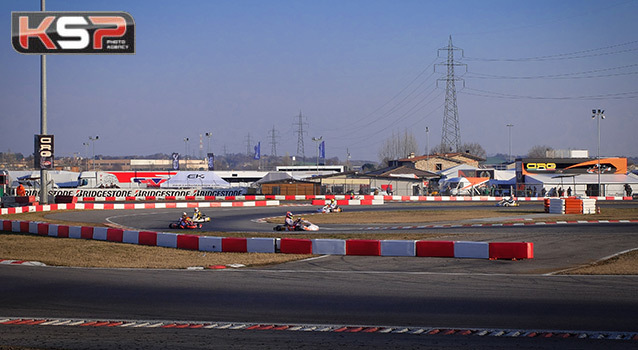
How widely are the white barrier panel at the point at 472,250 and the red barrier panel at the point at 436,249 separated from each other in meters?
0.16

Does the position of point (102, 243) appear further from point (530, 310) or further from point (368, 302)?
point (530, 310)

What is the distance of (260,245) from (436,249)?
5326mm

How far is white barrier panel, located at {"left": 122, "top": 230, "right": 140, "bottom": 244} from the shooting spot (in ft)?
69.5

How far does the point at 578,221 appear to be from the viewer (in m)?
30.3

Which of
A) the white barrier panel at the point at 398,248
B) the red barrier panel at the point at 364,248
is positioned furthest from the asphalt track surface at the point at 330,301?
the red barrier panel at the point at 364,248

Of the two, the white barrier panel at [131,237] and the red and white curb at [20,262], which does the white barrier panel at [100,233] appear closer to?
the white barrier panel at [131,237]

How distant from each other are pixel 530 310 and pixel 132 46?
42.4ft

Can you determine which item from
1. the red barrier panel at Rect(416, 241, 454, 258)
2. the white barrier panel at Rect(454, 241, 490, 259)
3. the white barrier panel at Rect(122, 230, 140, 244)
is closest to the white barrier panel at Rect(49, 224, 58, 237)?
the white barrier panel at Rect(122, 230, 140, 244)

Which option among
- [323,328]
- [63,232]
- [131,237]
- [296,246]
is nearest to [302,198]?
[63,232]

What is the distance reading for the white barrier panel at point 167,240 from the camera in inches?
795

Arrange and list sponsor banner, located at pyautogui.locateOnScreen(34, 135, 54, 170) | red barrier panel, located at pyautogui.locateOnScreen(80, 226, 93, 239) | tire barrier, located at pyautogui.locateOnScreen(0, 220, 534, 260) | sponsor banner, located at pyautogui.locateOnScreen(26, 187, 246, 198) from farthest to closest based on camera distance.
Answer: sponsor banner, located at pyautogui.locateOnScreen(26, 187, 246, 198) → sponsor banner, located at pyautogui.locateOnScreen(34, 135, 54, 170) → red barrier panel, located at pyautogui.locateOnScreen(80, 226, 93, 239) → tire barrier, located at pyautogui.locateOnScreen(0, 220, 534, 260)

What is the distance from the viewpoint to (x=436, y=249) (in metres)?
17.1

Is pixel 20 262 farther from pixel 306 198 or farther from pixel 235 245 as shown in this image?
pixel 306 198

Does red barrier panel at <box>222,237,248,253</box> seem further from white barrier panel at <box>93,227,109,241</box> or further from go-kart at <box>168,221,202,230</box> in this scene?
go-kart at <box>168,221,202,230</box>
